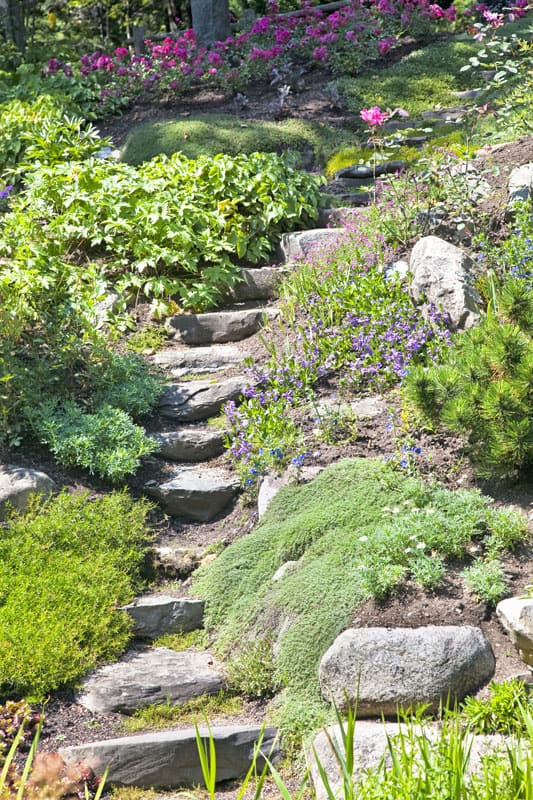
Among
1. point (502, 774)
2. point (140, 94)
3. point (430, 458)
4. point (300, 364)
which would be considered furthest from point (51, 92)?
point (502, 774)

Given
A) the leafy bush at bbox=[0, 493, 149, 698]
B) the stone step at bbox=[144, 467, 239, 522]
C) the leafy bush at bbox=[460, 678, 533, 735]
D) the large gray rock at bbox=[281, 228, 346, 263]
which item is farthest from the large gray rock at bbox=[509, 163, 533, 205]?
the leafy bush at bbox=[460, 678, 533, 735]

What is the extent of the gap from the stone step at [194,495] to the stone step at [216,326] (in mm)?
1792

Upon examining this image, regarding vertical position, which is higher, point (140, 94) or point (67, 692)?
point (140, 94)

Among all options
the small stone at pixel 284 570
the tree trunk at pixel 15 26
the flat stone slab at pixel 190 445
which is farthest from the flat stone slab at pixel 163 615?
the tree trunk at pixel 15 26

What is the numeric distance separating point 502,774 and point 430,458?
2.23 meters

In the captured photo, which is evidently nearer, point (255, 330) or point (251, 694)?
point (251, 694)

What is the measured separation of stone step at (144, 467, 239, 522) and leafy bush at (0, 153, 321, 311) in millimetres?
1989

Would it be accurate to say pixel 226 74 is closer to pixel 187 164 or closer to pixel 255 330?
pixel 187 164

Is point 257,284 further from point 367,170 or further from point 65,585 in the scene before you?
point 65,585

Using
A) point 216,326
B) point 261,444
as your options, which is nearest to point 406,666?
point 261,444

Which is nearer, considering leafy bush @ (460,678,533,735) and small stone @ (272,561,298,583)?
leafy bush @ (460,678,533,735)

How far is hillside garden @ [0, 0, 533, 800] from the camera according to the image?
3.67 m

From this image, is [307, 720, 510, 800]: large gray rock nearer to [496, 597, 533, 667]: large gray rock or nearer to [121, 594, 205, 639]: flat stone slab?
[496, 597, 533, 667]: large gray rock

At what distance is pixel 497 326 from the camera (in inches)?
174
